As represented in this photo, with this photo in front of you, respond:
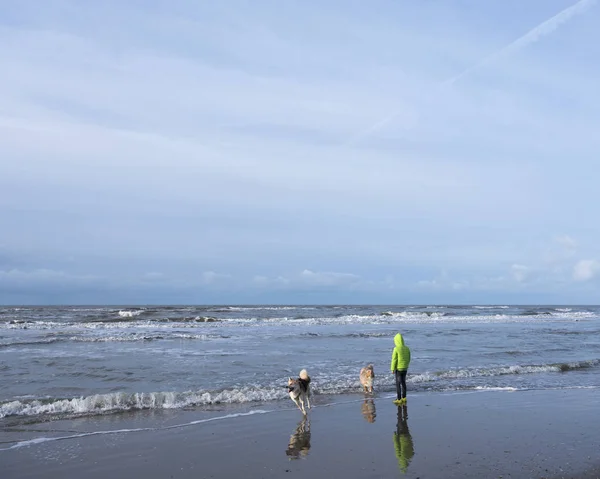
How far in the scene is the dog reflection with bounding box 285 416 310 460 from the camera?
7.93m

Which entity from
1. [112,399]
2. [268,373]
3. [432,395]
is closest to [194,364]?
[268,373]

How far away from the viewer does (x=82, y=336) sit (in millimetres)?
28781

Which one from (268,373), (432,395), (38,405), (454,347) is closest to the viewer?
(38,405)

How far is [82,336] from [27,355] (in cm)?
913

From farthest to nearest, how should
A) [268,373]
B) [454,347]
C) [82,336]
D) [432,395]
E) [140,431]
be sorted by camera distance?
[82,336]
[454,347]
[268,373]
[432,395]
[140,431]

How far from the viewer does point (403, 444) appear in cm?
834

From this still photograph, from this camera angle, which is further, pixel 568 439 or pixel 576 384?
pixel 576 384

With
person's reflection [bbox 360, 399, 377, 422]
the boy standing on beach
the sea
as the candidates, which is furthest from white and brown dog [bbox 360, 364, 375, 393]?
the boy standing on beach

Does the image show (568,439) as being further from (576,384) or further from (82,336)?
(82,336)

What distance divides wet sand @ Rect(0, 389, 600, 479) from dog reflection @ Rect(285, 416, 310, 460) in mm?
17

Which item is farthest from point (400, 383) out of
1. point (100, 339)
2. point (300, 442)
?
point (100, 339)

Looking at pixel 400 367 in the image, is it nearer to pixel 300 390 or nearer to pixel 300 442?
pixel 300 390

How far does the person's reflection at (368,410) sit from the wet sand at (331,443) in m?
0.02

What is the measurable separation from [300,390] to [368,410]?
4.97ft
